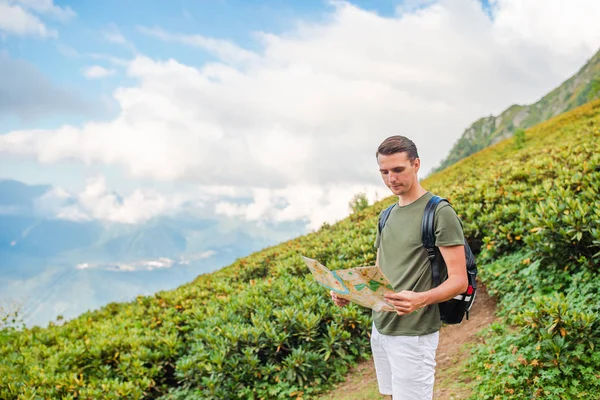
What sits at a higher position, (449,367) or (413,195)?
(413,195)

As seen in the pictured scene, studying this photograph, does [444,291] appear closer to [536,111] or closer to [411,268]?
[411,268]

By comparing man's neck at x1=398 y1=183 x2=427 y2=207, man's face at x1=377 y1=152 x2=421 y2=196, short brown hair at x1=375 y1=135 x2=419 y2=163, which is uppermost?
short brown hair at x1=375 y1=135 x2=419 y2=163

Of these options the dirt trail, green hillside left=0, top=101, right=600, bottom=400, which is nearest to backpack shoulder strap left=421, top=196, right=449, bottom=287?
green hillside left=0, top=101, right=600, bottom=400

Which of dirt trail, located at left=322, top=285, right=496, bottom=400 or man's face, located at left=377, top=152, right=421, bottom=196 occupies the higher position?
man's face, located at left=377, top=152, right=421, bottom=196

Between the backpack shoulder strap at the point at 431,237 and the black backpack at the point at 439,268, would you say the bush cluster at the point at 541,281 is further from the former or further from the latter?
the backpack shoulder strap at the point at 431,237

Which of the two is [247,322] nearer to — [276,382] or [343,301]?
[276,382]

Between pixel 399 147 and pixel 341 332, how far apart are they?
4044 mm

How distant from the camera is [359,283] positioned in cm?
265

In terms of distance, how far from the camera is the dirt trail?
4891mm

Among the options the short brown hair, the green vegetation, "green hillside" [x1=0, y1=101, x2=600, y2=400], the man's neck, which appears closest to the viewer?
the short brown hair

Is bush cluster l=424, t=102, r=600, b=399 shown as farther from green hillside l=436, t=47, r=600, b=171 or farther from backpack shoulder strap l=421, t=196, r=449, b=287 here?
green hillside l=436, t=47, r=600, b=171

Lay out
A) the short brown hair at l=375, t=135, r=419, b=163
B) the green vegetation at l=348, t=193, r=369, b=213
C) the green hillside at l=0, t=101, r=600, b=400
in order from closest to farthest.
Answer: the short brown hair at l=375, t=135, r=419, b=163
the green hillside at l=0, t=101, r=600, b=400
the green vegetation at l=348, t=193, r=369, b=213

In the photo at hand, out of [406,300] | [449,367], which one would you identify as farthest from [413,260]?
[449,367]

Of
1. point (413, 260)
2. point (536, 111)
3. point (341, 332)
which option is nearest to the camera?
point (413, 260)
